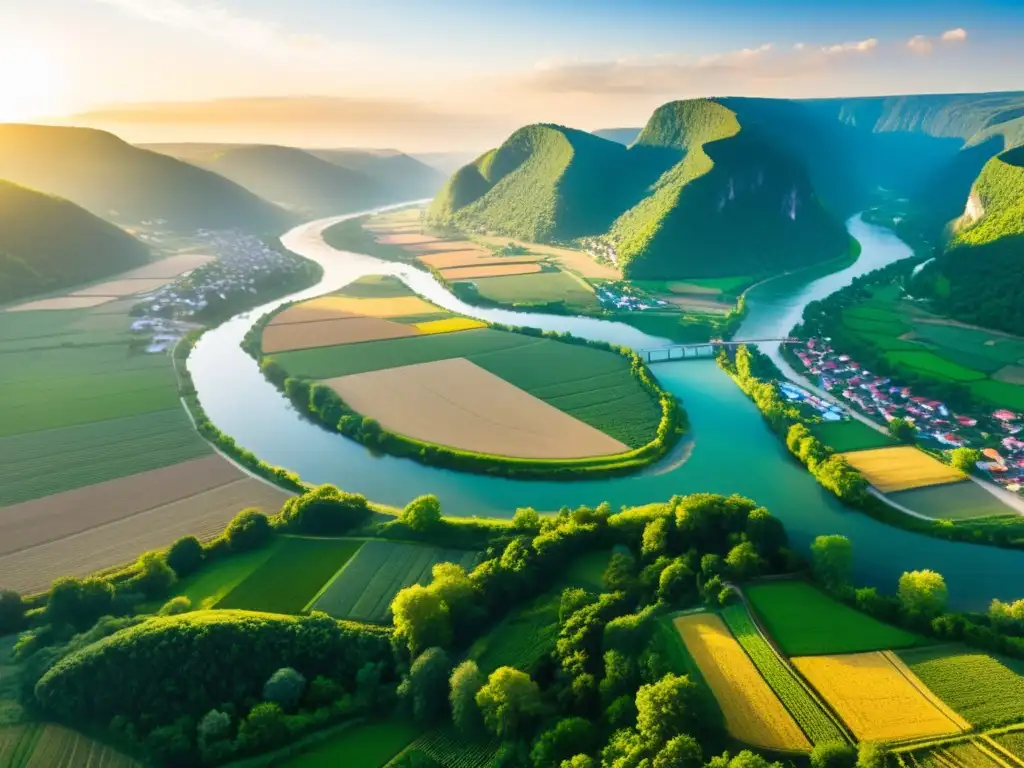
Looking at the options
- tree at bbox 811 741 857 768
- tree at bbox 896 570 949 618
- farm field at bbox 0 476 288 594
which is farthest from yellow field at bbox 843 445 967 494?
farm field at bbox 0 476 288 594

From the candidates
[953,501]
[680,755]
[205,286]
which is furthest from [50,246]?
[953,501]

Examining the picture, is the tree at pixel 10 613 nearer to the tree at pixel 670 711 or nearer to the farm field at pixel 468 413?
the farm field at pixel 468 413

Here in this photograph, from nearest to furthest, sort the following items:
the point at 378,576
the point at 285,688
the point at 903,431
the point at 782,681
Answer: the point at 782,681
the point at 285,688
the point at 378,576
the point at 903,431

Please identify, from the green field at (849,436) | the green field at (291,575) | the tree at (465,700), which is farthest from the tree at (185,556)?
the green field at (849,436)

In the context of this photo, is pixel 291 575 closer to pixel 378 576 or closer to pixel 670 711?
pixel 378 576

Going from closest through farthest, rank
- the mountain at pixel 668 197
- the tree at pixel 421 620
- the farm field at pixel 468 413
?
the tree at pixel 421 620 → the farm field at pixel 468 413 → the mountain at pixel 668 197

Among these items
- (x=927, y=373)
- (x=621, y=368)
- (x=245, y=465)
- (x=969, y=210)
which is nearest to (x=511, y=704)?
(x=245, y=465)

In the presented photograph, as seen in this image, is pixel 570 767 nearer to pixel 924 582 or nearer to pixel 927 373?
pixel 924 582
